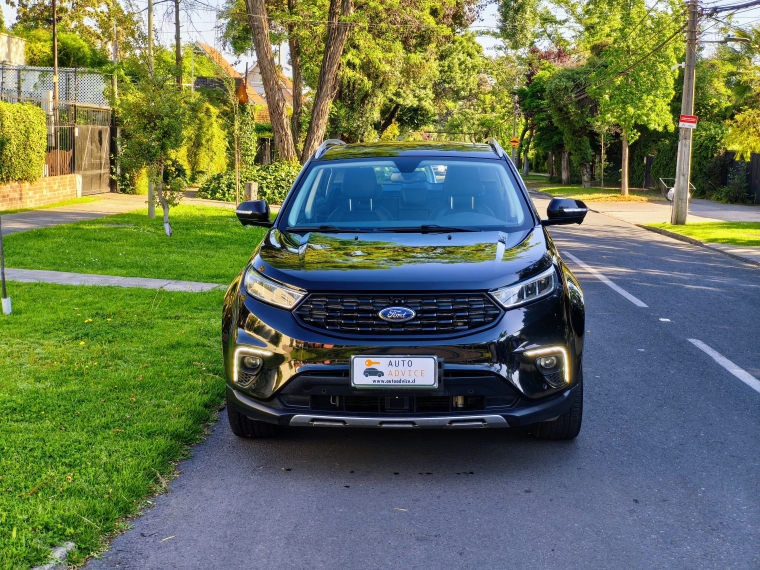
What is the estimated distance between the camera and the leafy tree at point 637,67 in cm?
3456

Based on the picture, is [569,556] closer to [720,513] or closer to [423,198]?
[720,513]

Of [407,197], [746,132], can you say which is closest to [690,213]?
[746,132]

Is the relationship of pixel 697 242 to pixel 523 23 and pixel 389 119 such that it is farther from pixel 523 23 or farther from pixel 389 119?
pixel 523 23

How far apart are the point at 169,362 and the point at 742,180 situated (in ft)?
102

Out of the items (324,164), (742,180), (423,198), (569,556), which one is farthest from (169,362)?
(742,180)

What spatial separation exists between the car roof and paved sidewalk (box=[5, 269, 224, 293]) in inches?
163

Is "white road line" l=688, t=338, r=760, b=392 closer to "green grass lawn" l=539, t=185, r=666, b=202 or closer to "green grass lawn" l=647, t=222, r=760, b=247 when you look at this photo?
"green grass lawn" l=647, t=222, r=760, b=247

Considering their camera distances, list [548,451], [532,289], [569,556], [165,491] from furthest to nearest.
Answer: [548,451] < [532,289] < [165,491] < [569,556]

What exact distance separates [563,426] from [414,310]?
1248mm

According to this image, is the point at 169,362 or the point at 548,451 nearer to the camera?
the point at 548,451

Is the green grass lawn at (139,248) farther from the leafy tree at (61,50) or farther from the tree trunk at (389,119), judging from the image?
the leafy tree at (61,50)

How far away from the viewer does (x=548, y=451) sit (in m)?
5.12

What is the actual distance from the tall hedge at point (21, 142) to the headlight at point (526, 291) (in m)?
16.5

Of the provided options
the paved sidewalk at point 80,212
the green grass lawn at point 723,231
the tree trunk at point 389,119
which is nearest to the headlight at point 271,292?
the paved sidewalk at point 80,212
